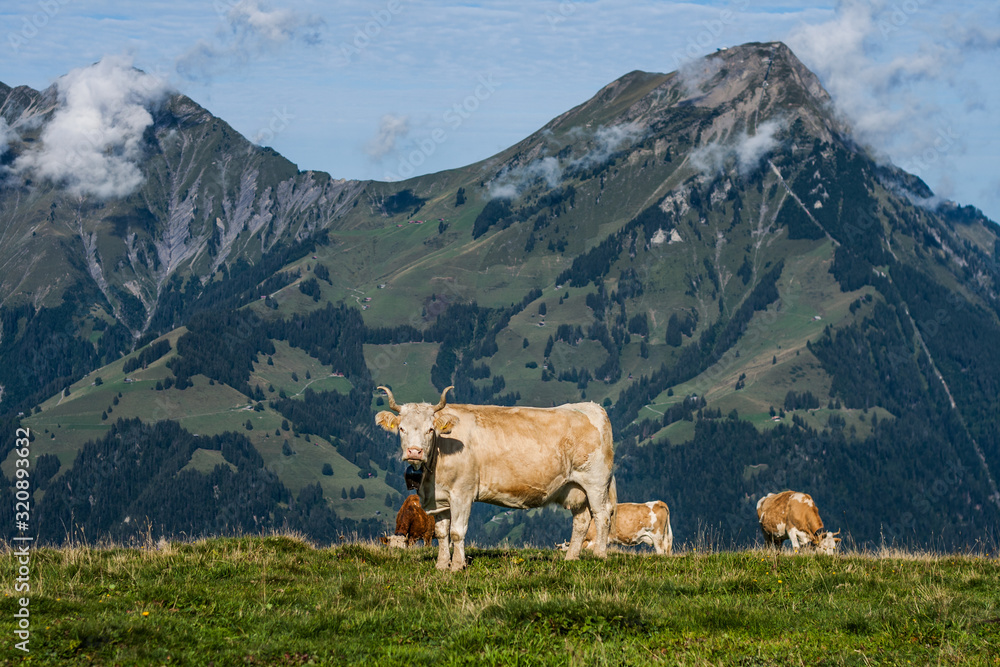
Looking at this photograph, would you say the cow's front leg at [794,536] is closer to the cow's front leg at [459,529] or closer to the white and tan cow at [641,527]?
the white and tan cow at [641,527]

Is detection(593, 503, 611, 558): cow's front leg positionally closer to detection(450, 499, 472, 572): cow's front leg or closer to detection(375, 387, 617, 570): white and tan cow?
detection(375, 387, 617, 570): white and tan cow

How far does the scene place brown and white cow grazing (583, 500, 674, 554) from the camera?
44.7 meters

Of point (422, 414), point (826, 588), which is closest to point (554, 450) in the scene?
point (422, 414)

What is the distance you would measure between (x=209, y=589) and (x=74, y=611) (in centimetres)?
283

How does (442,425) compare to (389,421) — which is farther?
(389,421)

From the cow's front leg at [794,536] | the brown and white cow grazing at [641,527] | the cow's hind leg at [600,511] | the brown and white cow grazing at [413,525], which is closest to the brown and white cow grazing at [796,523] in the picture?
the cow's front leg at [794,536]

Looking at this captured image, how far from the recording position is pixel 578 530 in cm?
2478

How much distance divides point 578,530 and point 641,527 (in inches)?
830

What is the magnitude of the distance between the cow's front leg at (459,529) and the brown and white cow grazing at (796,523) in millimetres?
17867

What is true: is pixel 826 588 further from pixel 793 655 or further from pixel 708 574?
pixel 793 655

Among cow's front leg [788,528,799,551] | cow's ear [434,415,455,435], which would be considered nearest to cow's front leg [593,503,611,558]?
cow's ear [434,415,455,435]

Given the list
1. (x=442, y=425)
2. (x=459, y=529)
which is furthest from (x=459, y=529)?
(x=442, y=425)

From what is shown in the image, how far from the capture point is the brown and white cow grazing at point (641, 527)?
44688mm

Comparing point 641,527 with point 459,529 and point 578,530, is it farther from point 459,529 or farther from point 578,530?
point 459,529
